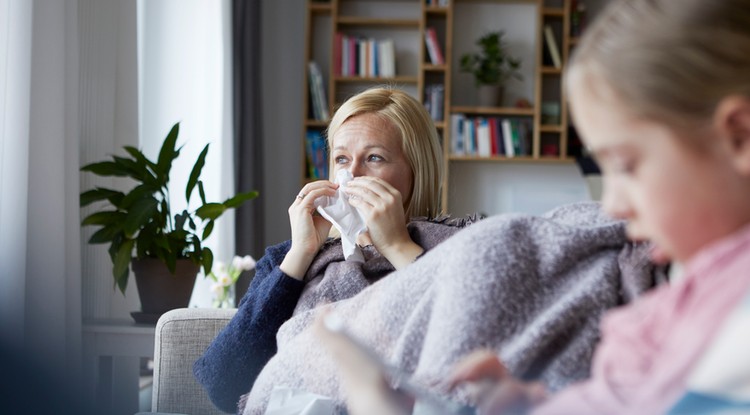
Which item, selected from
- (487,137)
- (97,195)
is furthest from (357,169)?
(487,137)

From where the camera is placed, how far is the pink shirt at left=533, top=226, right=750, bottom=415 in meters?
0.57

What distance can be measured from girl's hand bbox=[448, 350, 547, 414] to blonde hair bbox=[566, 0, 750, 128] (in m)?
0.25

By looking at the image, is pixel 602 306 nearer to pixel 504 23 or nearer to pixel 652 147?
pixel 652 147

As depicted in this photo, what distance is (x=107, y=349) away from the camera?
8.85 feet

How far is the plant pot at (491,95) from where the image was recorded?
5707 millimetres

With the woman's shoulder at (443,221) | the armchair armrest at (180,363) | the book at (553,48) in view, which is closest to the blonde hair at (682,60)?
the woman's shoulder at (443,221)

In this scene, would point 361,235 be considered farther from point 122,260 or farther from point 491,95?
Result: point 491,95

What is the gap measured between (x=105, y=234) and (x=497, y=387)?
2.23 metres

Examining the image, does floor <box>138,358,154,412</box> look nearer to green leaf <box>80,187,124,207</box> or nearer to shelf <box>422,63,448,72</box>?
green leaf <box>80,187,124,207</box>

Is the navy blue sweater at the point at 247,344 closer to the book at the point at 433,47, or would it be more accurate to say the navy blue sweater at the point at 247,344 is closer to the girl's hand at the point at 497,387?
the girl's hand at the point at 497,387

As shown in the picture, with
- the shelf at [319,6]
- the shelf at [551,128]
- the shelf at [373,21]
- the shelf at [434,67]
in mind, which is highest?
the shelf at [319,6]

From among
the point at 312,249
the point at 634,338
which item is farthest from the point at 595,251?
the point at 312,249

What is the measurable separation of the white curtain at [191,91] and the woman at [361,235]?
6.64 feet

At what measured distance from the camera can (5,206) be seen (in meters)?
2.48
